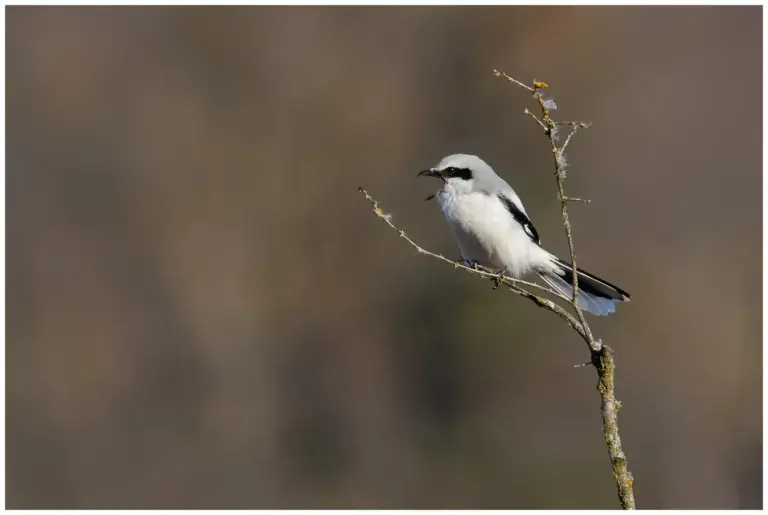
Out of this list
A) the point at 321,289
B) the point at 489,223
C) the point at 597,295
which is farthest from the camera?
the point at 321,289

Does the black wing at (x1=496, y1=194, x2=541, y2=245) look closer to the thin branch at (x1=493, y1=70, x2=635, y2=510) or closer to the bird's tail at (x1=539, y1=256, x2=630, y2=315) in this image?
the bird's tail at (x1=539, y1=256, x2=630, y2=315)

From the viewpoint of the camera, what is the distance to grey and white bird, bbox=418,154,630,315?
3834mm

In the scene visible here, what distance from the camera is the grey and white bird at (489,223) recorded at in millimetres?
3834

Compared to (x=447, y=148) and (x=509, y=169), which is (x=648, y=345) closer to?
(x=509, y=169)

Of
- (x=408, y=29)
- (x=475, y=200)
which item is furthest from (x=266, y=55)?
(x=475, y=200)

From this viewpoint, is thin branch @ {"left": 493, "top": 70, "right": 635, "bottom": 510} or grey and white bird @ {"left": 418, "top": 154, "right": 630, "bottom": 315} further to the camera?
grey and white bird @ {"left": 418, "top": 154, "right": 630, "bottom": 315}

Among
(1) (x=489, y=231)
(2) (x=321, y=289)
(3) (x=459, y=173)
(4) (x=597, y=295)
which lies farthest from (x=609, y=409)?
(2) (x=321, y=289)

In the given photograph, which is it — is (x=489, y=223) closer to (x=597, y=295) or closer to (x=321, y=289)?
(x=597, y=295)

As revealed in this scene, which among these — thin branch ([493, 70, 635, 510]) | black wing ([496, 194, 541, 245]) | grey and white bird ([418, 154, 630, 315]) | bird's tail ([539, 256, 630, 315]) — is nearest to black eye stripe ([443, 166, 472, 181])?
grey and white bird ([418, 154, 630, 315])

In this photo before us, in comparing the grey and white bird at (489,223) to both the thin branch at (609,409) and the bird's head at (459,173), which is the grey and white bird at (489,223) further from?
the thin branch at (609,409)

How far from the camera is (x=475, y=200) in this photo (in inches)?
151

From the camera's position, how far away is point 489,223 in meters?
3.82

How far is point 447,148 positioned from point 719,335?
4005 mm

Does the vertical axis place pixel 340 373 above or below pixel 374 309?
below
